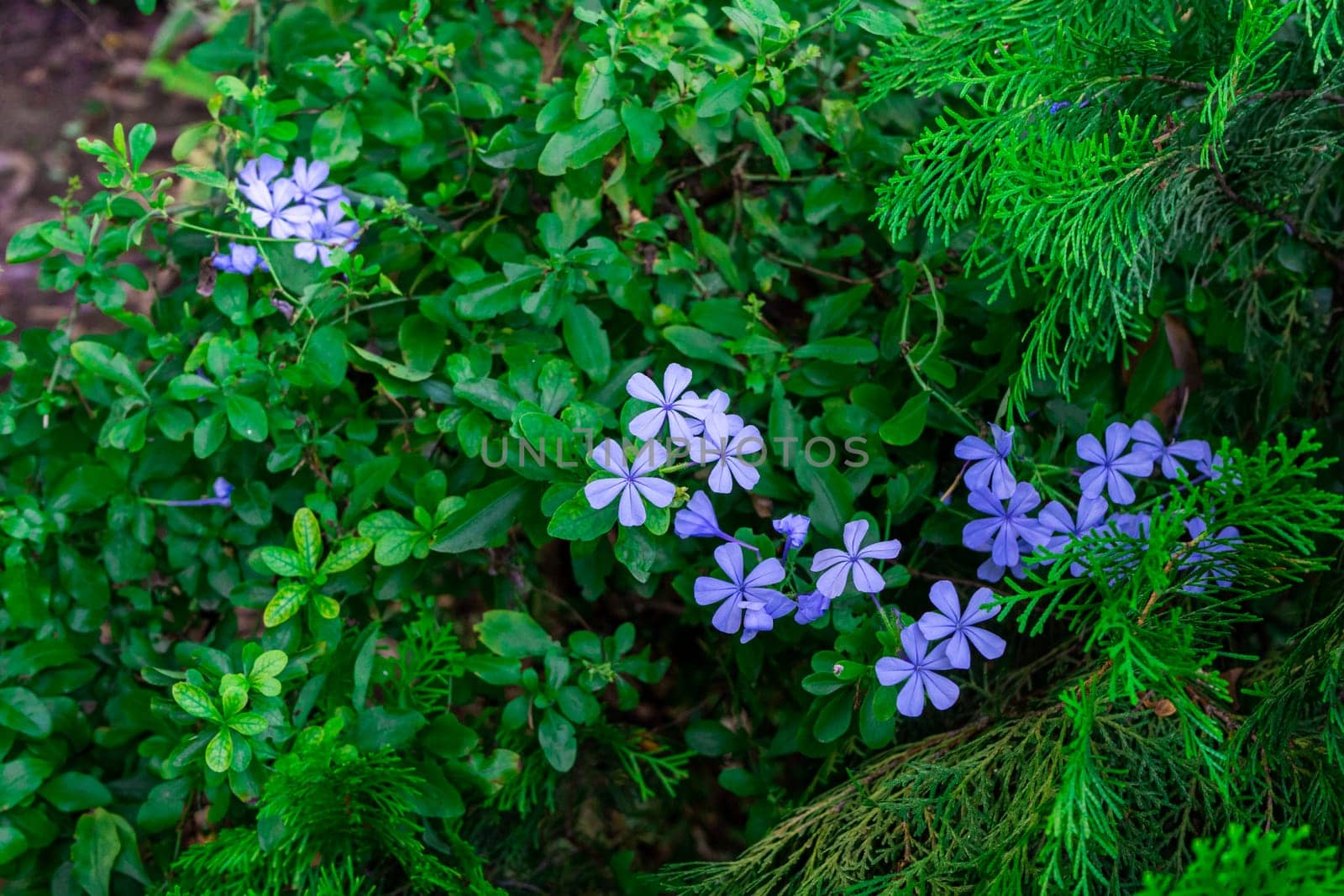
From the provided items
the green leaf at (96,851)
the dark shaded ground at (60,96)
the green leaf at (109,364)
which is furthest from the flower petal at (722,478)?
the dark shaded ground at (60,96)

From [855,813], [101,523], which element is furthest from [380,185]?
[855,813]

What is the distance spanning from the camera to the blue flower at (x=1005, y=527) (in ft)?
4.12

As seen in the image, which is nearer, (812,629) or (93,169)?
(812,629)

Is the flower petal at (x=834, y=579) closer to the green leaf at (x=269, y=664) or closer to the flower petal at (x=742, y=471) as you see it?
the flower petal at (x=742, y=471)

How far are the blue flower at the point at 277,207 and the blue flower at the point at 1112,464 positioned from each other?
111 cm

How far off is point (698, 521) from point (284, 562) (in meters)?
0.55

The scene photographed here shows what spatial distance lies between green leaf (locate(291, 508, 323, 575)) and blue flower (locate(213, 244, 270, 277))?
1.26 ft

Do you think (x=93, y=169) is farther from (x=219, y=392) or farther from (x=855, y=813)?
(x=855, y=813)

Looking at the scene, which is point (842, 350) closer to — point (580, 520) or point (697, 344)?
point (697, 344)

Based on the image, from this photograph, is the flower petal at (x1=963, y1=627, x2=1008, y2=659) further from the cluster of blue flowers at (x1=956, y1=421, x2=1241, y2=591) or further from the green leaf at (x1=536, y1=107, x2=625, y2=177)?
the green leaf at (x1=536, y1=107, x2=625, y2=177)

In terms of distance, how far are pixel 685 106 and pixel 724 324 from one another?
1.00 ft

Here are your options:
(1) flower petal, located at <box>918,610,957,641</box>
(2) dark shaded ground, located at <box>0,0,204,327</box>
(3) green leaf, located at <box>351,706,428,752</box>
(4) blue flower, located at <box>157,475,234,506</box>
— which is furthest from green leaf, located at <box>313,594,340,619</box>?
(2) dark shaded ground, located at <box>0,0,204,327</box>

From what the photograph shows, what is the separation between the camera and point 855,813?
1.26m

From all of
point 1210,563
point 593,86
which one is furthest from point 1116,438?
point 593,86
